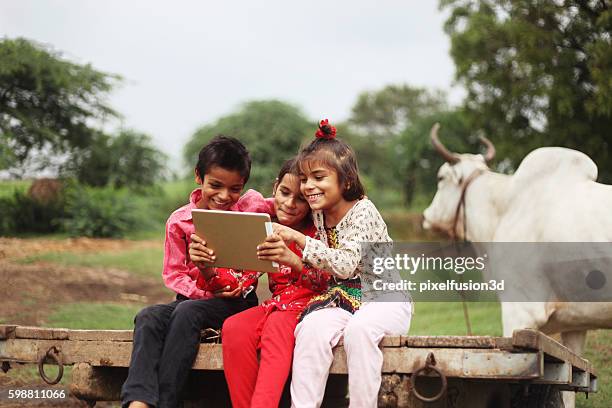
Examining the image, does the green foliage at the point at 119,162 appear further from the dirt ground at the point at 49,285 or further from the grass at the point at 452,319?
the grass at the point at 452,319

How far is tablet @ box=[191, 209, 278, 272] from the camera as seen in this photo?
10.3 feet

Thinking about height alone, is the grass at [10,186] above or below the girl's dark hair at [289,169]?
above

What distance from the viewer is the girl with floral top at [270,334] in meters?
3.08

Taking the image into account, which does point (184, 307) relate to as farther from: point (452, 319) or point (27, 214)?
point (27, 214)

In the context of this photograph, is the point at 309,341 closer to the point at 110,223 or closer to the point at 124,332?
the point at 124,332

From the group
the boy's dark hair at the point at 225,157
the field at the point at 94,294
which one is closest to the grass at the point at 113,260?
the field at the point at 94,294

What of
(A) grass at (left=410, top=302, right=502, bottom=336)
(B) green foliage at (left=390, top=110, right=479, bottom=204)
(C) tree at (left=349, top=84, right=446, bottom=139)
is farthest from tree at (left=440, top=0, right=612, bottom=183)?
(C) tree at (left=349, top=84, right=446, bottom=139)

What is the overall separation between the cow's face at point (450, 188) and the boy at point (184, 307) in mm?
2988

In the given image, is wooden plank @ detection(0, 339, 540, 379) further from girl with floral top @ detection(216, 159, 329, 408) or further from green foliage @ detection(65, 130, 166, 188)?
green foliage @ detection(65, 130, 166, 188)

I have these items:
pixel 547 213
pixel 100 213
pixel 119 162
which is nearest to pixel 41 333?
pixel 547 213

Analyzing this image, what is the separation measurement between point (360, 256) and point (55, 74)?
29.4 ft

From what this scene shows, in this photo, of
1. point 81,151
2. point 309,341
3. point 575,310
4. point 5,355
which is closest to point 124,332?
point 5,355

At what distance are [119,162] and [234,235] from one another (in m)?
12.0

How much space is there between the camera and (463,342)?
114 inches
